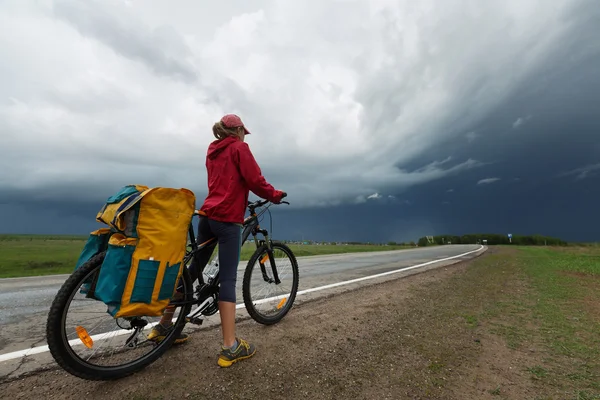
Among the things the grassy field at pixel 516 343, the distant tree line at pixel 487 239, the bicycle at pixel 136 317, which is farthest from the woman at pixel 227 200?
the distant tree line at pixel 487 239

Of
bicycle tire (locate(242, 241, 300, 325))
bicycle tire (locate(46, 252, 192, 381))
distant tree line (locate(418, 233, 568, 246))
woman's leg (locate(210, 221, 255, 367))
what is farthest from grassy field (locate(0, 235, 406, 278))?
distant tree line (locate(418, 233, 568, 246))

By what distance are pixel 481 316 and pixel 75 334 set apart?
4.81 m

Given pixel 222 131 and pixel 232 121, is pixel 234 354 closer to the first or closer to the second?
pixel 222 131

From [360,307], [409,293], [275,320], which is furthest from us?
[409,293]

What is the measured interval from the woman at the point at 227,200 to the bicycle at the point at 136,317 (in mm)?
143

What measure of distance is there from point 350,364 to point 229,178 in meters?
2.04

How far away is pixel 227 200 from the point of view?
9.40ft

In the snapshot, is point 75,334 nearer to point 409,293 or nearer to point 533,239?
point 409,293

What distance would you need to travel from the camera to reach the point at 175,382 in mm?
2266

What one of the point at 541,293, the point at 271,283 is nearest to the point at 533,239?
the point at 541,293

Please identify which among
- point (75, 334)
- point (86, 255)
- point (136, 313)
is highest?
point (86, 255)

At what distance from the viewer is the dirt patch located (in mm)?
2180

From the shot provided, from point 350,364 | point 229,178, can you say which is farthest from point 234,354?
point 229,178

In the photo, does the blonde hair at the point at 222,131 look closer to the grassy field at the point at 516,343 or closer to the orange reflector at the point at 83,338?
the orange reflector at the point at 83,338
